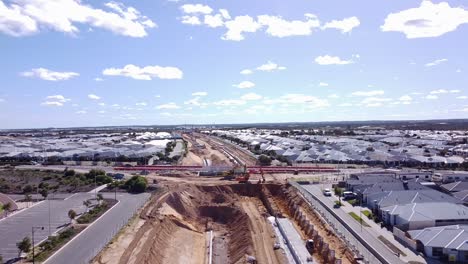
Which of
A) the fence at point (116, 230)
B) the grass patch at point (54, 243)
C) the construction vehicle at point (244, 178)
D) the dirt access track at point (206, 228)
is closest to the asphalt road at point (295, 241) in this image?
the dirt access track at point (206, 228)

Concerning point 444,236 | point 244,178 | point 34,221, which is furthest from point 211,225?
point 444,236

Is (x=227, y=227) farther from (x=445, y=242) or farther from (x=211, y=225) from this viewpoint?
(x=445, y=242)

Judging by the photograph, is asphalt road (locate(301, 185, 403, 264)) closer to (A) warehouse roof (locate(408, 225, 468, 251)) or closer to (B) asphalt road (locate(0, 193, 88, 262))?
(A) warehouse roof (locate(408, 225, 468, 251))

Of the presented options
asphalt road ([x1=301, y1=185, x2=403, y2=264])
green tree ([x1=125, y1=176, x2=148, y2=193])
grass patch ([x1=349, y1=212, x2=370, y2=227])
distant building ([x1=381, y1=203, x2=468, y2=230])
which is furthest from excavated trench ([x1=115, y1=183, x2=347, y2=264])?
distant building ([x1=381, y1=203, x2=468, y2=230])

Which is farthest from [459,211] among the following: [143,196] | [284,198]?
[143,196]

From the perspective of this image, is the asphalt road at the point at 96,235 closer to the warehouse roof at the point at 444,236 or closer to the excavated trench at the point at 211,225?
the excavated trench at the point at 211,225

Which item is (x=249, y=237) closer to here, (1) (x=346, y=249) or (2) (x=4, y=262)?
(1) (x=346, y=249)
